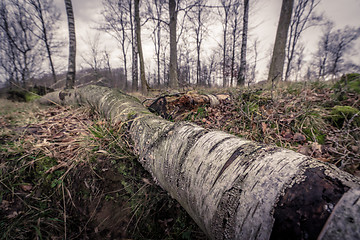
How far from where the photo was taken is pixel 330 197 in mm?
455

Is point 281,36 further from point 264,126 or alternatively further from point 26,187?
point 26,187

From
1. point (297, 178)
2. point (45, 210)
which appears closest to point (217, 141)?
point (297, 178)

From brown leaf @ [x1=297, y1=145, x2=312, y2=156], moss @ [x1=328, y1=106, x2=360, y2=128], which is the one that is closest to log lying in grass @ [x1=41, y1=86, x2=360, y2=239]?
brown leaf @ [x1=297, y1=145, x2=312, y2=156]

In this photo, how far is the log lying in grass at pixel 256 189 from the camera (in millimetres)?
438

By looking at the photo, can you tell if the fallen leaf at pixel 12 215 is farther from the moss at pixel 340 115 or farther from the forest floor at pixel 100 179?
the moss at pixel 340 115

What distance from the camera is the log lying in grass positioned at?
438 mm

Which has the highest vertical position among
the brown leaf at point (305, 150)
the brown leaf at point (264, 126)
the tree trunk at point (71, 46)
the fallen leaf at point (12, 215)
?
the tree trunk at point (71, 46)

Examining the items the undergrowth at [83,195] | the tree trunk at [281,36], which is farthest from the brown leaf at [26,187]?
the tree trunk at [281,36]

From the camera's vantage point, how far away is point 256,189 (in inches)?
22.2

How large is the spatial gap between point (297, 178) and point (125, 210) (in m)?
1.37

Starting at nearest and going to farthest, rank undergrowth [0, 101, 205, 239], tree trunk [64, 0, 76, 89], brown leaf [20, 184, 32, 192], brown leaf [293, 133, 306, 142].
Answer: undergrowth [0, 101, 205, 239]
brown leaf [20, 184, 32, 192]
brown leaf [293, 133, 306, 142]
tree trunk [64, 0, 76, 89]

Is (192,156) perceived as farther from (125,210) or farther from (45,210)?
(45,210)

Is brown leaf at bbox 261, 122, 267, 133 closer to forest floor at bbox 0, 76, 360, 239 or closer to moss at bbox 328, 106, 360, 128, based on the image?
forest floor at bbox 0, 76, 360, 239

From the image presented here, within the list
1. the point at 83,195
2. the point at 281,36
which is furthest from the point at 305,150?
the point at 281,36
